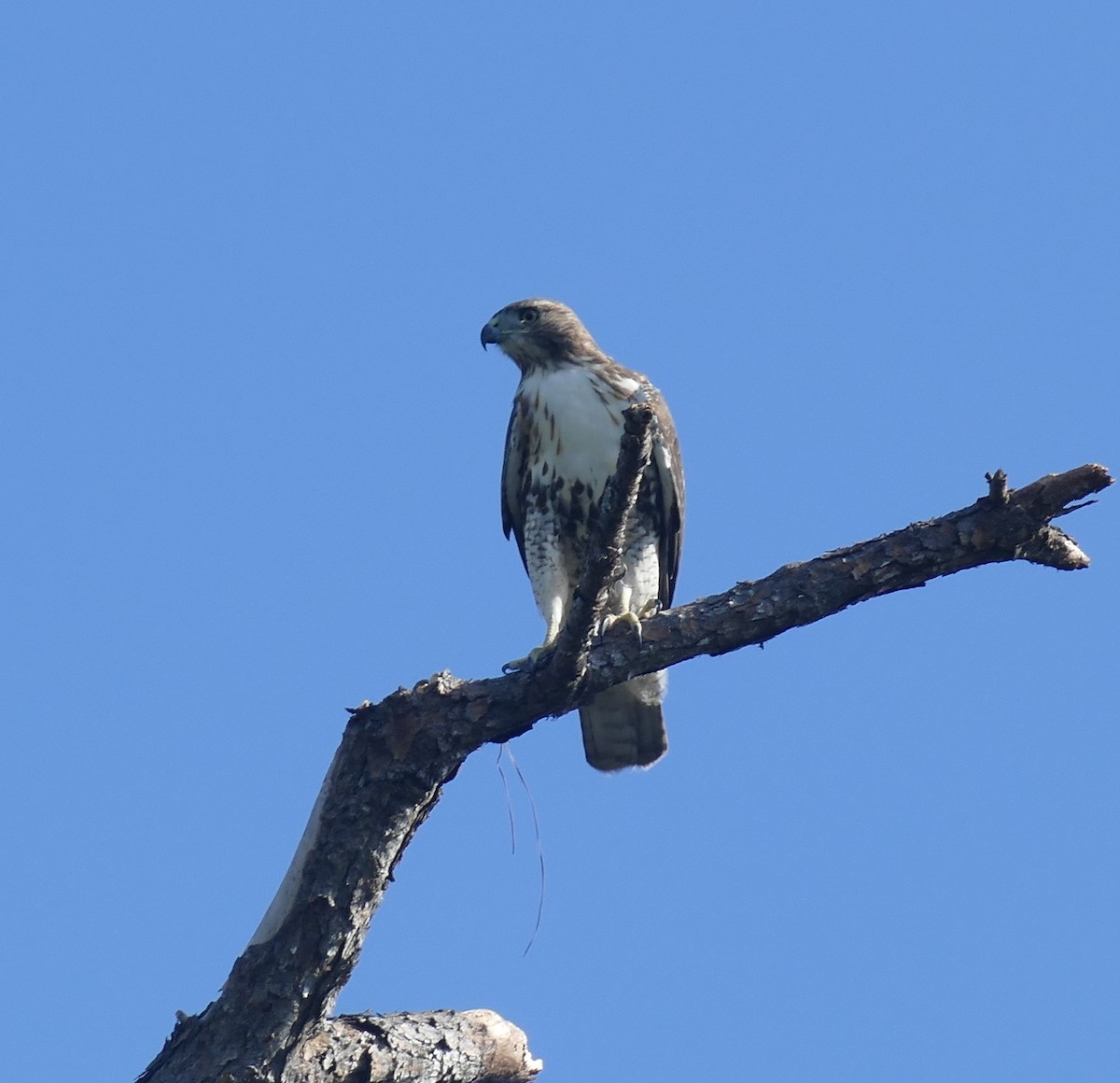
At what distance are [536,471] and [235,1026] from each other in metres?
3.25

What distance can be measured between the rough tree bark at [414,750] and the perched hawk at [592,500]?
2.02 m

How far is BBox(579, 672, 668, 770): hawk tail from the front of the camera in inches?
282

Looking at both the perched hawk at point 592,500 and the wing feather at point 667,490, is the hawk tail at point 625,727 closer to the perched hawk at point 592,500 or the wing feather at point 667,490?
the perched hawk at point 592,500

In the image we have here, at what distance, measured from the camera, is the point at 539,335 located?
297 inches

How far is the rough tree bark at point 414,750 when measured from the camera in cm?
455

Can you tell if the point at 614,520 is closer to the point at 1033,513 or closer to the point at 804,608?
the point at 804,608

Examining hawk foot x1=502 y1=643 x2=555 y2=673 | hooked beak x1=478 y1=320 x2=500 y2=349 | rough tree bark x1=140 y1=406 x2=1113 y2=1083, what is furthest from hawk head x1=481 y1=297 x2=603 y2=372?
rough tree bark x1=140 y1=406 x2=1113 y2=1083

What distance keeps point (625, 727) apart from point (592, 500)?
1091 mm

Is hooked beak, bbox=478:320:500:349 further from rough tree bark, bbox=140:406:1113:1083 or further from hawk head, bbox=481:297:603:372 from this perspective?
rough tree bark, bbox=140:406:1113:1083

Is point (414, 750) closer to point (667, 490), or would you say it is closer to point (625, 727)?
point (625, 727)

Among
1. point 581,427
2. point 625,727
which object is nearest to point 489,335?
point 581,427

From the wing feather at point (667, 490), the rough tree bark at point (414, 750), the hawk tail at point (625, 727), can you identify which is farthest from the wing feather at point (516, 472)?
the rough tree bark at point (414, 750)

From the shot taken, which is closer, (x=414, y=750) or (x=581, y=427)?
(x=414, y=750)

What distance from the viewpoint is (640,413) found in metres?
4.43
